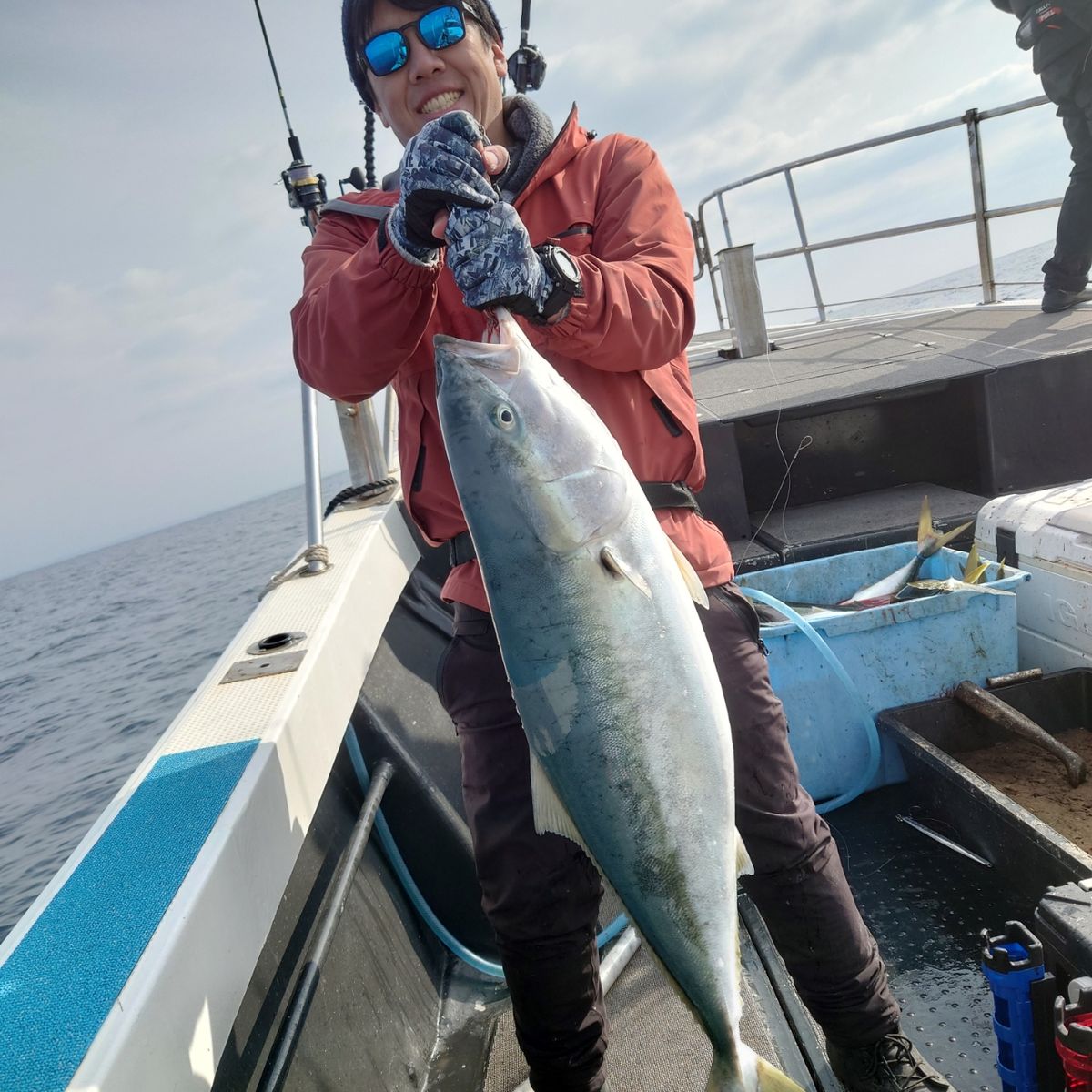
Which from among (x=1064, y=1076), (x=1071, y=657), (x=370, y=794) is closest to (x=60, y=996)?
(x=370, y=794)

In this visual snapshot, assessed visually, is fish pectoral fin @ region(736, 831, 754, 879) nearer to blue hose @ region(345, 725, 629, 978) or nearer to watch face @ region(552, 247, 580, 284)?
watch face @ region(552, 247, 580, 284)

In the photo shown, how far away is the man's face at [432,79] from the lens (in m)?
1.97

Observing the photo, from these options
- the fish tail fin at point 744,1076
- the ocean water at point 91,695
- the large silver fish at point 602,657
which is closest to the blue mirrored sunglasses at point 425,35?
the large silver fish at point 602,657

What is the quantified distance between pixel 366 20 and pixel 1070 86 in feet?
18.4

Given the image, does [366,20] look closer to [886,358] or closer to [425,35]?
[425,35]

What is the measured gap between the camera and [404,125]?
2102 mm

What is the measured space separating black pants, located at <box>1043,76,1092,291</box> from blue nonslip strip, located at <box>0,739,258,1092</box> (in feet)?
21.2

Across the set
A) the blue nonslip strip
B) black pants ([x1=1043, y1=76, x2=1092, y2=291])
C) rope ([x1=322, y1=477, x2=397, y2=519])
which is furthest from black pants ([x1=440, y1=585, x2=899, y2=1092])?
black pants ([x1=1043, y1=76, x2=1092, y2=291])

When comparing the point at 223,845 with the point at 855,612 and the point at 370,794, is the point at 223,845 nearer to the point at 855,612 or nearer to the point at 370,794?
the point at 370,794

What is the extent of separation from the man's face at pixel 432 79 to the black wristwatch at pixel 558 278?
0.63 meters

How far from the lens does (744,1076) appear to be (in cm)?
163

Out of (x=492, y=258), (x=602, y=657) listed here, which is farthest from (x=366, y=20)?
(x=602, y=657)

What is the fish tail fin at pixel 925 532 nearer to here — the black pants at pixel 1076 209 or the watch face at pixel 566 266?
the watch face at pixel 566 266

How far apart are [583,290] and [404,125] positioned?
856 mm
